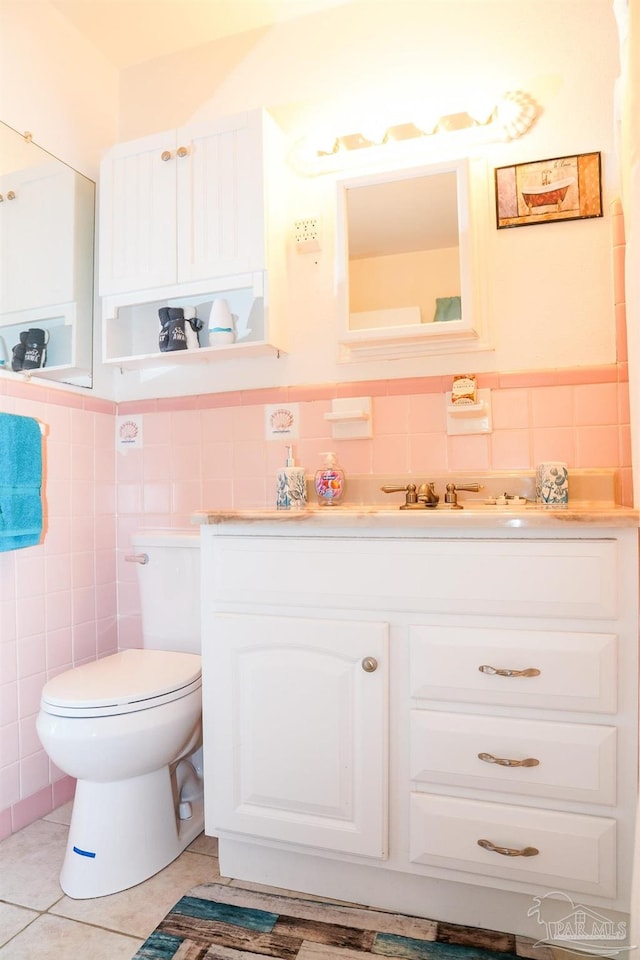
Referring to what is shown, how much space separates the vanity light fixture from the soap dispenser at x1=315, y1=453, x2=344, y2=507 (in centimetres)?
93

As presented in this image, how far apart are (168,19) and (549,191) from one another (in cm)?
135

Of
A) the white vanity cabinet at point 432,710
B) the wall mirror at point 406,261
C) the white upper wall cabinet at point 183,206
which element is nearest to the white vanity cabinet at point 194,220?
the white upper wall cabinet at point 183,206

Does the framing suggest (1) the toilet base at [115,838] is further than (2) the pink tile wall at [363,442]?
No

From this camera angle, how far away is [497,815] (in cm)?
117

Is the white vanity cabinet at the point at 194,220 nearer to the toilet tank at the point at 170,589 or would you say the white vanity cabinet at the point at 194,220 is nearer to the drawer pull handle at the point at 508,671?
the toilet tank at the point at 170,589

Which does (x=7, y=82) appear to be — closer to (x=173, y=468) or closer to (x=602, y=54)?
(x=173, y=468)

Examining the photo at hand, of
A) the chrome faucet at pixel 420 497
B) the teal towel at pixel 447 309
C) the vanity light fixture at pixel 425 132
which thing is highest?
the vanity light fixture at pixel 425 132

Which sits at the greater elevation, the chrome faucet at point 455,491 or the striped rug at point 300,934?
the chrome faucet at point 455,491

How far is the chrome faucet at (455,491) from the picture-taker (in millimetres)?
1607

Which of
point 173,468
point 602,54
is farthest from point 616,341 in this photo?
point 173,468

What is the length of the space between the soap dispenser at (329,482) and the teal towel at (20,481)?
816mm

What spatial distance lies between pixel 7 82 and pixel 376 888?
2324 mm

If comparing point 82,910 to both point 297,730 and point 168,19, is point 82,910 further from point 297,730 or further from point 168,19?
point 168,19

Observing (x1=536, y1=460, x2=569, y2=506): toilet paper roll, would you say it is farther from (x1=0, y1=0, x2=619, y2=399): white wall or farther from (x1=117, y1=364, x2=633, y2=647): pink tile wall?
(x1=0, y1=0, x2=619, y2=399): white wall
